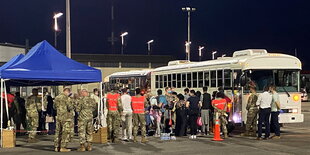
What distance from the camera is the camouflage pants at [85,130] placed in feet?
45.4

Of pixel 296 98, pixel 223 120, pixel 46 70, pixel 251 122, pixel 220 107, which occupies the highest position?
pixel 46 70

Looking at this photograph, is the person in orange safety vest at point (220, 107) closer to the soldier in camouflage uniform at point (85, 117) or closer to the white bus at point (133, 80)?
the soldier in camouflage uniform at point (85, 117)

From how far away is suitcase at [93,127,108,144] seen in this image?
1585cm

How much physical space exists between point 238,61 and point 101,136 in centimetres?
641

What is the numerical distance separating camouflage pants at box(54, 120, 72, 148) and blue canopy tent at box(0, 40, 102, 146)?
6.65 ft

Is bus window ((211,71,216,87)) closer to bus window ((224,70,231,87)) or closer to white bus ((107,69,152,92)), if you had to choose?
bus window ((224,70,231,87))

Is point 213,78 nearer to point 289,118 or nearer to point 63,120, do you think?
point 289,118

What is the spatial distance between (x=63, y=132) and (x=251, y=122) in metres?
7.00

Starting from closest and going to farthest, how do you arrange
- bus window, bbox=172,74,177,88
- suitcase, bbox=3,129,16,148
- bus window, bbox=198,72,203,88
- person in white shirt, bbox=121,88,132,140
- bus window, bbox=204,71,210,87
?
suitcase, bbox=3,129,16,148, person in white shirt, bbox=121,88,132,140, bus window, bbox=204,71,210,87, bus window, bbox=198,72,203,88, bus window, bbox=172,74,177,88

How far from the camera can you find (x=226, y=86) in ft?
63.9

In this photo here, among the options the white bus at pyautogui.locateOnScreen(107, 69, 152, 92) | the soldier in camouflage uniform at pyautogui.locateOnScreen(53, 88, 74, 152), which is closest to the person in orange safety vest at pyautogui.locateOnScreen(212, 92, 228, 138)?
the soldier in camouflage uniform at pyautogui.locateOnScreen(53, 88, 74, 152)

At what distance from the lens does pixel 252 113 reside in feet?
56.2

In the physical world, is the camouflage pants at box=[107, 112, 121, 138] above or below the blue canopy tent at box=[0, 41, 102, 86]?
below

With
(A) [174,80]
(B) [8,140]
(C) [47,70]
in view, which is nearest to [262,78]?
(A) [174,80]
